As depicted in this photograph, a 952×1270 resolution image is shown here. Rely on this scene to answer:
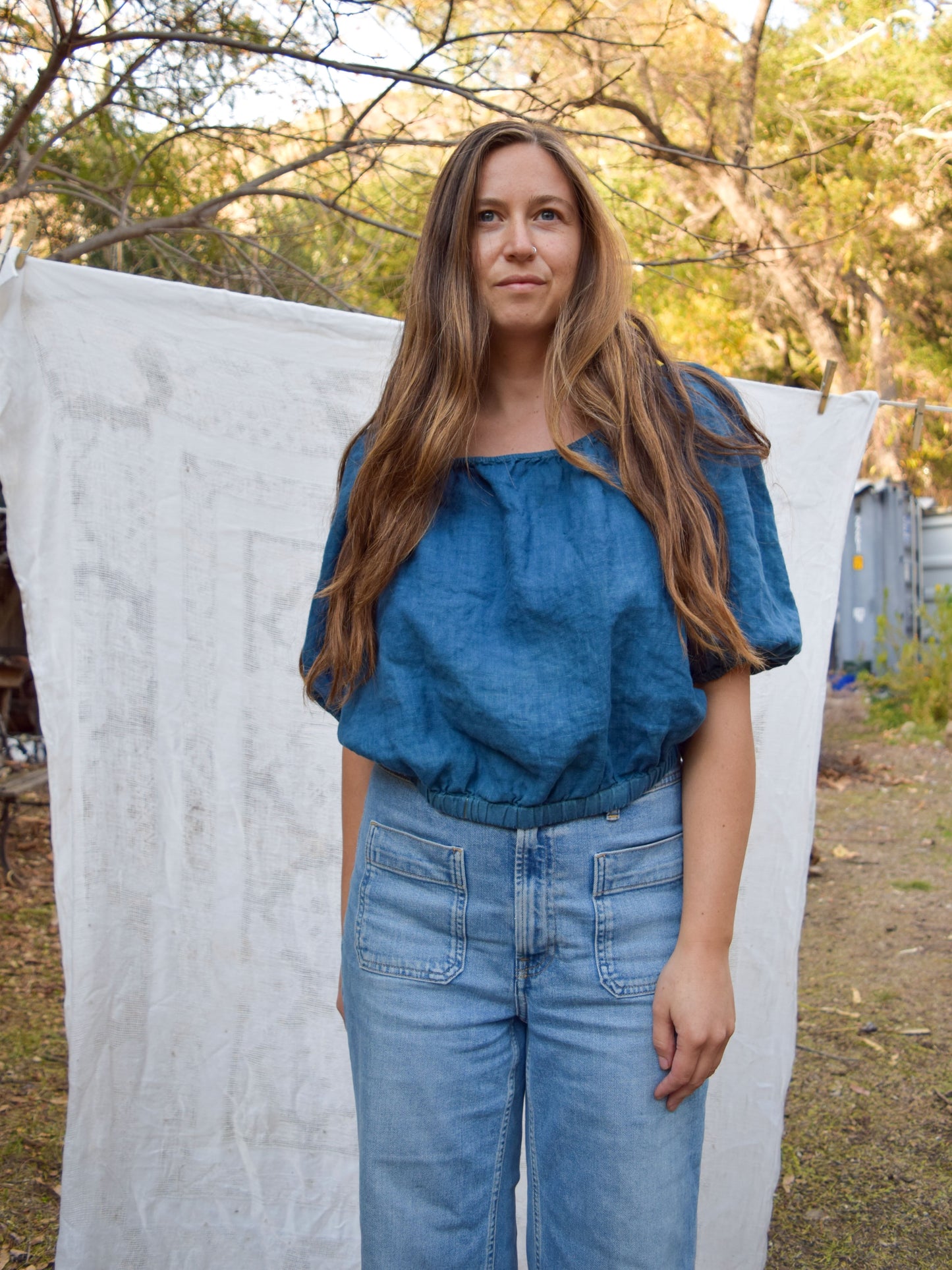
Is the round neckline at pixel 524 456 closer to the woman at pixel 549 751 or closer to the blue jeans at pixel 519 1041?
the woman at pixel 549 751

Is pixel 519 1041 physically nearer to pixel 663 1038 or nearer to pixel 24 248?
pixel 663 1038

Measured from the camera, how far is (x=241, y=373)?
2133mm

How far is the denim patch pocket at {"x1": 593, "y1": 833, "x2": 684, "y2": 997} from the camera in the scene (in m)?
1.24

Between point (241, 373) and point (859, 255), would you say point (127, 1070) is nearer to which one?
point (241, 373)

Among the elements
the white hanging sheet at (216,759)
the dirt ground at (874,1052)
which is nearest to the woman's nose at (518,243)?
the white hanging sheet at (216,759)

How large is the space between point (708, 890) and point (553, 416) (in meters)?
0.60

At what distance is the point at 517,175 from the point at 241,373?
0.89m

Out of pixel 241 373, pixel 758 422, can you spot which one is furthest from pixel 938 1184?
pixel 241 373

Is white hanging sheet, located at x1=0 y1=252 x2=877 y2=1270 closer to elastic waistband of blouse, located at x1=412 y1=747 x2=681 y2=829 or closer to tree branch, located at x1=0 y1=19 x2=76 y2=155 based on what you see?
elastic waistband of blouse, located at x1=412 y1=747 x2=681 y2=829

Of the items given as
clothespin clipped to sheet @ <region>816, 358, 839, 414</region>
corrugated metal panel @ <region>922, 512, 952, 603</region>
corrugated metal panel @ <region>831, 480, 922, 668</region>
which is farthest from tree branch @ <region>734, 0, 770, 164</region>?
clothespin clipped to sheet @ <region>816, 358, 839, 414</region>

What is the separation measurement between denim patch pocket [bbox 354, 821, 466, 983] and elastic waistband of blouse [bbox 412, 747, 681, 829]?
5 cm

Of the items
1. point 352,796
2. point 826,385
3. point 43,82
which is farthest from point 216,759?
point 43,82

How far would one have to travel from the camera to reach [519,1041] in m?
1.32

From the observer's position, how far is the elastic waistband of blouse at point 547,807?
4.11ft
